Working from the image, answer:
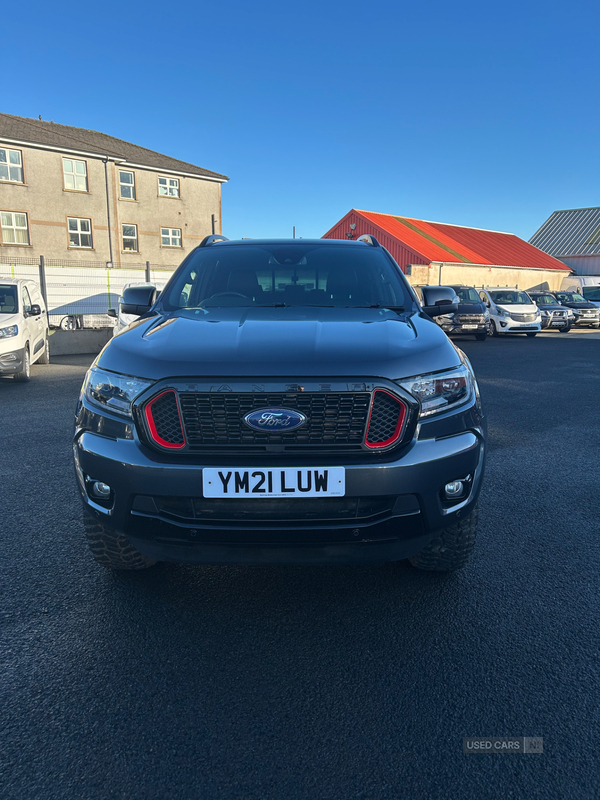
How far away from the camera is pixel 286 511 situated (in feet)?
7.31

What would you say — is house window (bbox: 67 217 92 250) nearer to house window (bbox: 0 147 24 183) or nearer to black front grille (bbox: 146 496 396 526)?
house window (bbox: 0 147 24 183)

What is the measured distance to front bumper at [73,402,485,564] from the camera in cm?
221

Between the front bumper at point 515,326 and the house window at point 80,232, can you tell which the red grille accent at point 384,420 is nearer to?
the front bumper at point 515,326

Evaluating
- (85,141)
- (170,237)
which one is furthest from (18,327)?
(85,141)

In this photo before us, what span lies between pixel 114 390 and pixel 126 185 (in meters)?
33.7

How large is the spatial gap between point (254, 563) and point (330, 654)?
1.54 feet

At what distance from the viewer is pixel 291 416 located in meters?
2.23

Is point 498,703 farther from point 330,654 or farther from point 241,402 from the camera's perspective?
point 241,402

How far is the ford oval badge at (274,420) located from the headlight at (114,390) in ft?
1.44

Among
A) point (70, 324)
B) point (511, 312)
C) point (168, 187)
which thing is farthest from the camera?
point (168, 187)

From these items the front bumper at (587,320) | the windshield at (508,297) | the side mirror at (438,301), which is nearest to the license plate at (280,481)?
the side mirror at (438,301)

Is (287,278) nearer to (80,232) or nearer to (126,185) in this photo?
(80,232)

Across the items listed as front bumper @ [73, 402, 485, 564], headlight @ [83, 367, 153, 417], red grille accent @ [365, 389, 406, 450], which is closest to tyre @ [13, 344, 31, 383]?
headlight @ [83, 367, 153, 417]

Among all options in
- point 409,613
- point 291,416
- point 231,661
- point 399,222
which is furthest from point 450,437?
point 399,222
